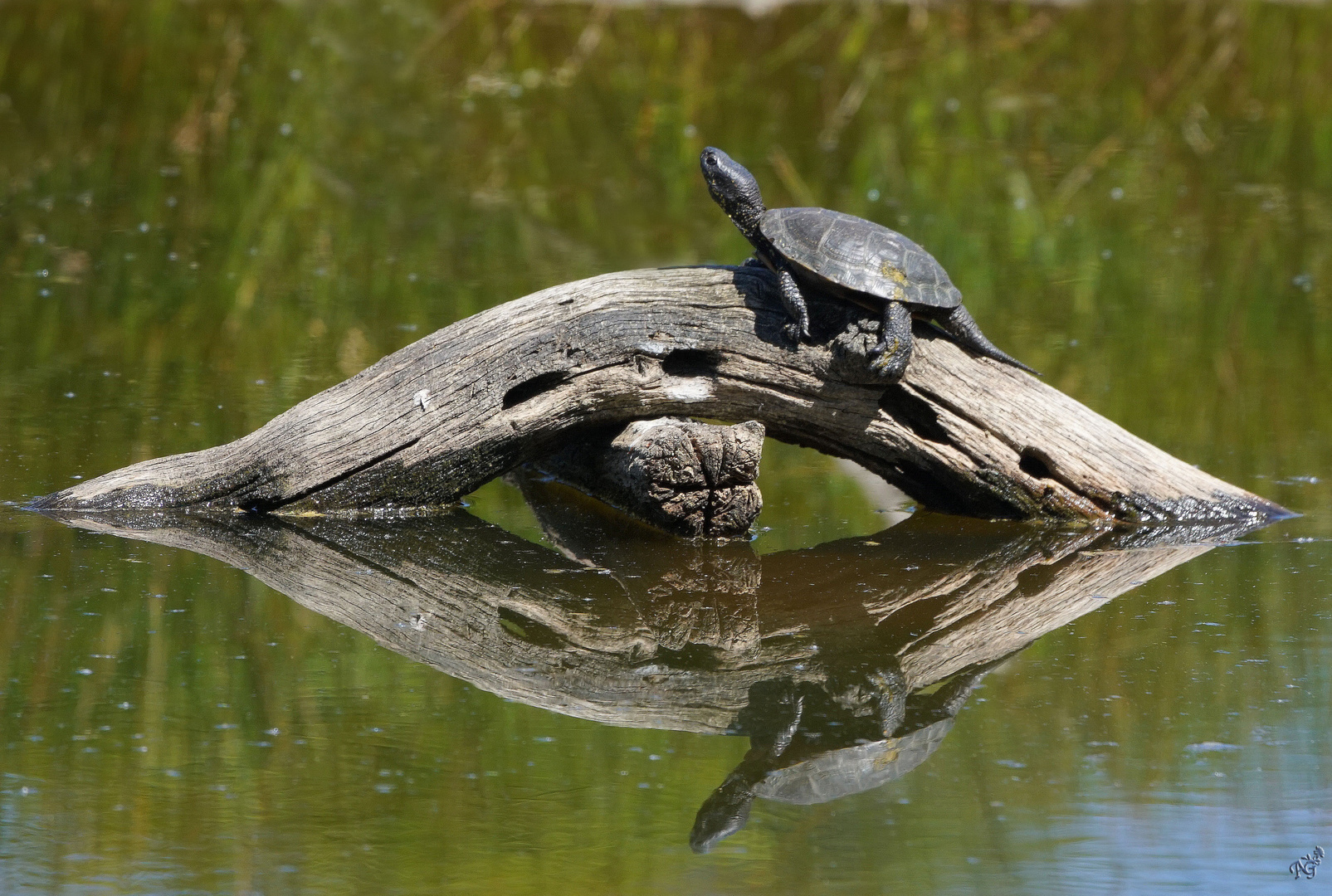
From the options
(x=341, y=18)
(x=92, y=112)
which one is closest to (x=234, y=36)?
(x=341, y=18)

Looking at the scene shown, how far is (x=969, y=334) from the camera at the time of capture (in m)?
4.95

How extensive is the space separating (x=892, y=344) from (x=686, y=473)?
0.77m

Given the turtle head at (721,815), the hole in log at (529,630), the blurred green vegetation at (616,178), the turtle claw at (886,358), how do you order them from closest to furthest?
the turtle head at (721,815), the hole in log at (529,630), the turtle claw at (886,358), the blurred green vegetation at (616,178)

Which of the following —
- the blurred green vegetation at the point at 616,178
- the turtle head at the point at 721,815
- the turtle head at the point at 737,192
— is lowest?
the turtle head at the point at 721,815

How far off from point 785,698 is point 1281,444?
3.07m

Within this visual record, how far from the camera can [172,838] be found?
2.94 metres

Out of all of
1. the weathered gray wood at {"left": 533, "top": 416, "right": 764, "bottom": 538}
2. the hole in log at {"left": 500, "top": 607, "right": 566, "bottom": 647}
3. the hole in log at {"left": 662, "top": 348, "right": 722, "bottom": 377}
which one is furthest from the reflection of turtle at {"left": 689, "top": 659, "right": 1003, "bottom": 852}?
the hole in log at {"left": 662, "top": 348, "right": 722, "bottom": 377}

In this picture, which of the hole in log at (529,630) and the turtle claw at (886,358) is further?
the turtle claw at (886,358)

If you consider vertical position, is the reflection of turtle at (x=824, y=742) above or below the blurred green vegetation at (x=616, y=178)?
below

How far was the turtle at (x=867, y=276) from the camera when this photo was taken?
470cm

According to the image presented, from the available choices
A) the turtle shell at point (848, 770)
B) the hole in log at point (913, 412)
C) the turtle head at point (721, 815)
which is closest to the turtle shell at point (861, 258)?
the hole in log at point (913, 412)

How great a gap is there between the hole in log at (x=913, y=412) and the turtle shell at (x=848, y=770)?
63.4 inches

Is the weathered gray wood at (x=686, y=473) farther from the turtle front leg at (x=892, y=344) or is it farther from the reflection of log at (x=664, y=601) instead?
the turtle front leg at (x=892, y=344)

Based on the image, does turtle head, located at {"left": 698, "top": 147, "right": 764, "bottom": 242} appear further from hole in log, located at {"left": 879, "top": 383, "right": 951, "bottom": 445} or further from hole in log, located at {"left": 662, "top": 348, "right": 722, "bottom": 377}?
hole in log, located at {"left": 879, "top": 383, "right": 951, "bottom": 445}
